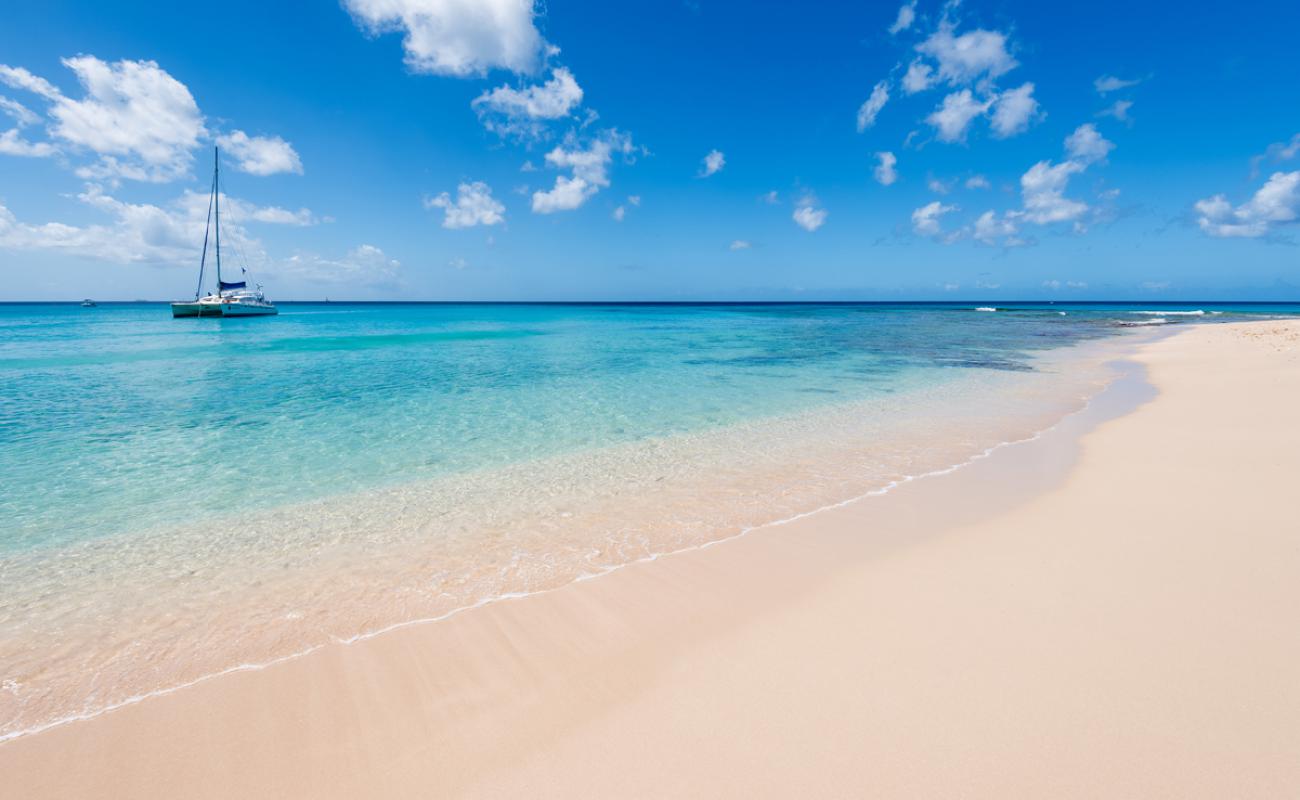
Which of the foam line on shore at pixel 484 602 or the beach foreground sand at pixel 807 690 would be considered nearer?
the beach foreground sand at pixel 807 690

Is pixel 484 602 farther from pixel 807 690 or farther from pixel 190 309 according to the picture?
pixel 190 309

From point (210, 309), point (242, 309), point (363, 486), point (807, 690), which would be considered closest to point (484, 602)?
point (807, 690)

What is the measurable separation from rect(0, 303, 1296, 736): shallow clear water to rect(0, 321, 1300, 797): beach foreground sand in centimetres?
66

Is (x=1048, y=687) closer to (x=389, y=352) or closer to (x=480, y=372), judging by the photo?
(x=480, y=372)

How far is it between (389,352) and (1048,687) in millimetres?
32487

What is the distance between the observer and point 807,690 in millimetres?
3395

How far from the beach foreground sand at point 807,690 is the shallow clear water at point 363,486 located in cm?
66

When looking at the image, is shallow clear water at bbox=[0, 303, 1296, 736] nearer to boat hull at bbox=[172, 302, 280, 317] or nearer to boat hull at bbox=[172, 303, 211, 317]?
boat hull at bbox=[172, 302, 280, 317]

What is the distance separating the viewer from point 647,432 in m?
11.1

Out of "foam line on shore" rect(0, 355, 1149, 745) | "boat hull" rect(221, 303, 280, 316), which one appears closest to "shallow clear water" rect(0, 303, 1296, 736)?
"foam line on shore" rect(0, 355, 1149, 745)

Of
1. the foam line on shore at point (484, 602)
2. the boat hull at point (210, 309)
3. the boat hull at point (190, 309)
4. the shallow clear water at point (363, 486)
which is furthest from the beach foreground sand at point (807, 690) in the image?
the boat hull at point (190, 309)

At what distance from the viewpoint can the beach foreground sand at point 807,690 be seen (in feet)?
9.13

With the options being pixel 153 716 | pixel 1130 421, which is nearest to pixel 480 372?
pixel 153 716

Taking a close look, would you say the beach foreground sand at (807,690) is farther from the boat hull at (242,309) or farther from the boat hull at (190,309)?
the boat hull at (190,309)
